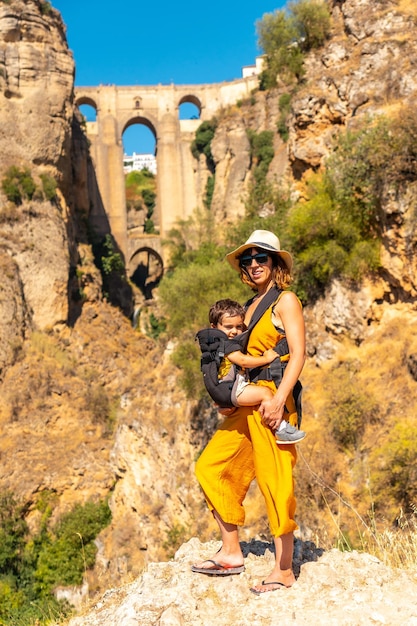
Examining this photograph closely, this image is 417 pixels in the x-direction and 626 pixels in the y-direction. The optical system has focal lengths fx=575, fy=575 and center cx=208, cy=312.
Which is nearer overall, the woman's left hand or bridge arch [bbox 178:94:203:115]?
the woman's left hand

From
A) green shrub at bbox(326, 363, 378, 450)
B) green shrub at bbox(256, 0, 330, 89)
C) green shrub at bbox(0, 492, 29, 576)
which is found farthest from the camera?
green shrub at bbox(256, 0, 330, 89)

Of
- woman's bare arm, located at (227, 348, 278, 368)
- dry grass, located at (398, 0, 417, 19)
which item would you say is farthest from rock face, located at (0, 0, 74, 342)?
woman's bare arm, located at (227, 348, 278, 368)

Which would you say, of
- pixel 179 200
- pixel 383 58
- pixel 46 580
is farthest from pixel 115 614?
pixel 179 200

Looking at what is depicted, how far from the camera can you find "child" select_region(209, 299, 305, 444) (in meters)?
3.36

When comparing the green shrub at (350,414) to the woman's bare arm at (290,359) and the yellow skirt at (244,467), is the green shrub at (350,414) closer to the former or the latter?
the yellow skirt at (244,467)

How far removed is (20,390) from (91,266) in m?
8.47

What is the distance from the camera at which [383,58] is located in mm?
15109

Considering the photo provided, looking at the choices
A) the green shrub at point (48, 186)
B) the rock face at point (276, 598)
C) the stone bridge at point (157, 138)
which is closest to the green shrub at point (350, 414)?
the rock face at point (276, 598)

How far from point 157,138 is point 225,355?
35.7m

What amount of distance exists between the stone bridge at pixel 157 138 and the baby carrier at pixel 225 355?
31882 millimetres

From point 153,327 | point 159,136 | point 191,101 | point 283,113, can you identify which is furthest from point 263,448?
point 191,101

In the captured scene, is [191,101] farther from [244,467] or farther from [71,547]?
[244,467]

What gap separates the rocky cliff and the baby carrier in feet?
3.95

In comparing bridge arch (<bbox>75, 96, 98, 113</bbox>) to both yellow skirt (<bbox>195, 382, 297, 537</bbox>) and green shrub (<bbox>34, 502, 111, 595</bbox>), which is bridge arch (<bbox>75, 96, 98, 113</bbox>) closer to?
green shrub (<bbox>34, 502, 111, 595</bbox>)
